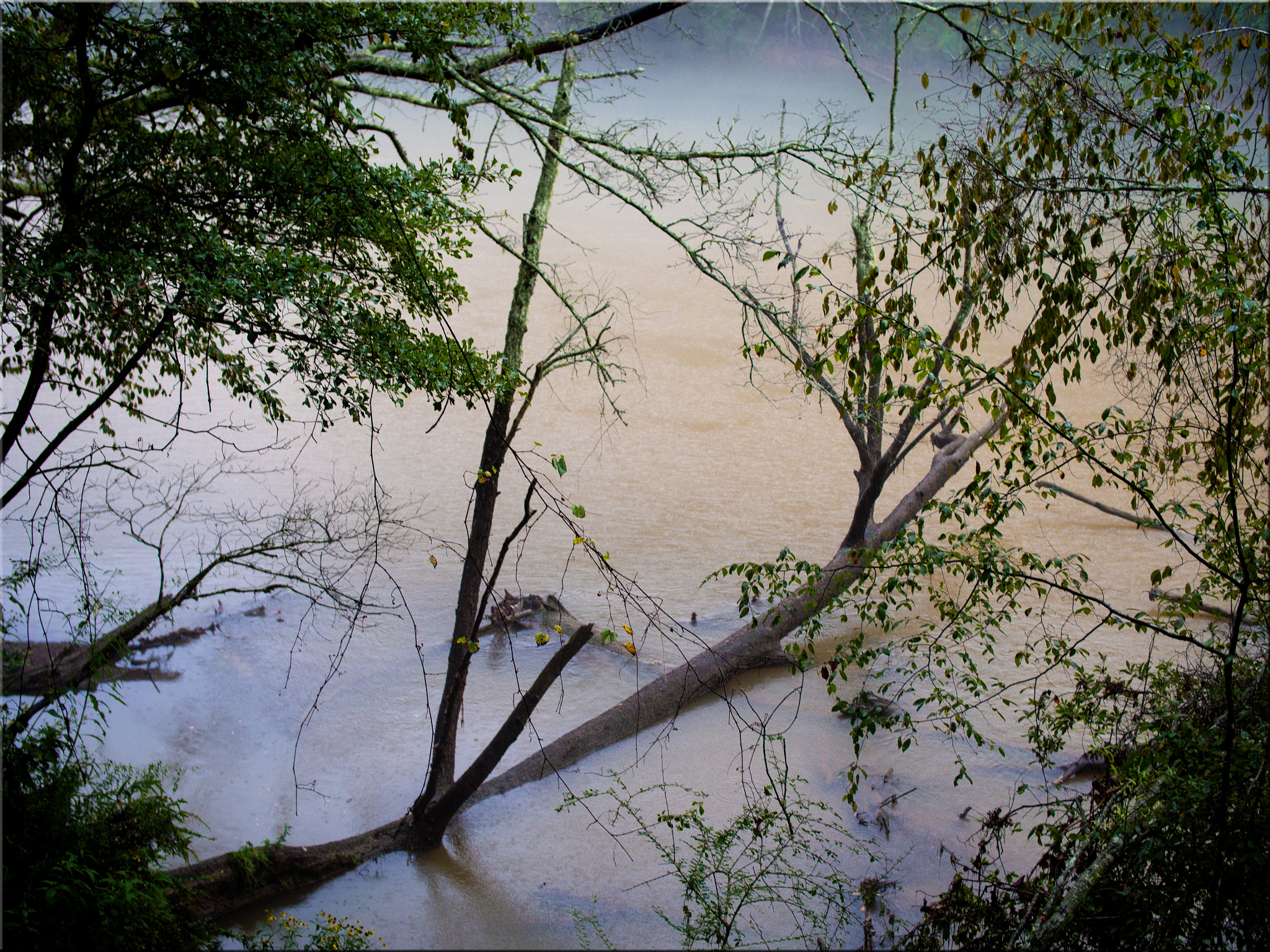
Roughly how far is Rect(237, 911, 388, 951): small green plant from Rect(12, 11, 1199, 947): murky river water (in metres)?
0.13

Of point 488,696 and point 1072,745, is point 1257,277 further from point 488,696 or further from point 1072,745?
point 488,696

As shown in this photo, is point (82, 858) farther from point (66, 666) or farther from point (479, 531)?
point (479, 531)

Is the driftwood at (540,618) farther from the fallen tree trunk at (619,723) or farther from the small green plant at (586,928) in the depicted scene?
the small green plant at (586,928)

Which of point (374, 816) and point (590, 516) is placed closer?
point (374, 816)

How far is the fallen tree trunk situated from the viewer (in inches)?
131

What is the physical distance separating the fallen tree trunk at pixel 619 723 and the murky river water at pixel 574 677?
0.30 feet

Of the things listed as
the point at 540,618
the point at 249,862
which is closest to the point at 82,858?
the point at 249,862

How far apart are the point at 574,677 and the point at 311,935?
2.95m

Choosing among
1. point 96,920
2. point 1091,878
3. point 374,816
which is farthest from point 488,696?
point 1091,878

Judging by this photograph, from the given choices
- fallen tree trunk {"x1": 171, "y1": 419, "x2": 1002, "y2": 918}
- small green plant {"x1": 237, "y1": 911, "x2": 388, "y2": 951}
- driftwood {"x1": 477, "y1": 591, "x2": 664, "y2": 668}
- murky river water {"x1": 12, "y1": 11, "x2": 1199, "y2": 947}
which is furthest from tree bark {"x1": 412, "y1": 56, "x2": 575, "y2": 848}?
driftwood {"x1": 477, "y1": 591, "x2": 664, "y2": 668}

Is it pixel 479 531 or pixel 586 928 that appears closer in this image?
pixel 586 928

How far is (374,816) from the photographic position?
15.5 ft

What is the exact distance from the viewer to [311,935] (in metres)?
3.38

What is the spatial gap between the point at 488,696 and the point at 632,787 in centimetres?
163
